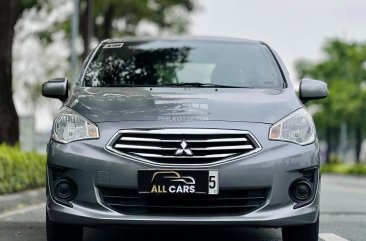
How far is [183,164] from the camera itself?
15.1 ft

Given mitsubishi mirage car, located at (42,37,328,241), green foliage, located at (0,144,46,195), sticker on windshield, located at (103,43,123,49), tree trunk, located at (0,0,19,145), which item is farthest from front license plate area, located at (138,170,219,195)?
tree trunk, located at (0,0,19,145)

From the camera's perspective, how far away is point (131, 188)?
4.63m

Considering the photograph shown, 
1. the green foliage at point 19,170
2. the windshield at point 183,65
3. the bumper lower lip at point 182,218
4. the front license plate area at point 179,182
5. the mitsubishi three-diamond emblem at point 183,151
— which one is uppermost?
the windshield at point 183,65

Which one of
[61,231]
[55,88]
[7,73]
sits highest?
[55,88]

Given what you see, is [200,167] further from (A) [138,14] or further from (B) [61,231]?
(A) [138,14]

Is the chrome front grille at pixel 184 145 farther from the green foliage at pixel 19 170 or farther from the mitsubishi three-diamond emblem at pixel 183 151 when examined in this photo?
the green foliage at pixel 19 170

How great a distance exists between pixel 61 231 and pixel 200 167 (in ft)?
3.72

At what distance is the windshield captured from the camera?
5.86 m

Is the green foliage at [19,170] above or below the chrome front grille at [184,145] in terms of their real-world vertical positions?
below

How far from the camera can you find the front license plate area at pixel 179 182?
4.58 meters

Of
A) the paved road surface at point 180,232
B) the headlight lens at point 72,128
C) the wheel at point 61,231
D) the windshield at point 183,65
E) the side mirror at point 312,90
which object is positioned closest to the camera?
the headlight lens at point 72,128

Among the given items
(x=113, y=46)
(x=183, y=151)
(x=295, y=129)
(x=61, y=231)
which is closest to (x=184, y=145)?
(x=183, y=151)

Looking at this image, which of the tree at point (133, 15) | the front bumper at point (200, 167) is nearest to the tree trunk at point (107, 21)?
the tree at point (133, 15)

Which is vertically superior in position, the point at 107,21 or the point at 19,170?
the point at 107,21
